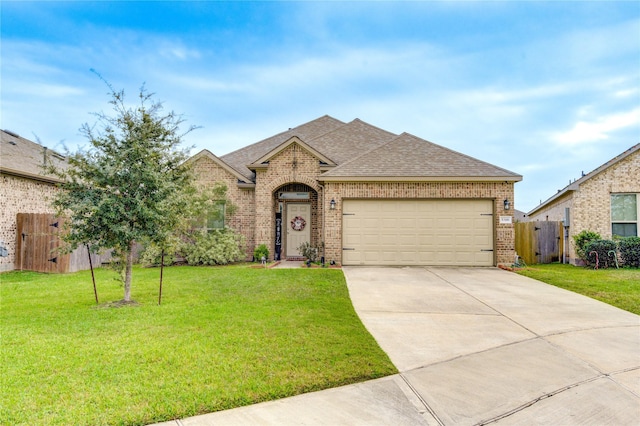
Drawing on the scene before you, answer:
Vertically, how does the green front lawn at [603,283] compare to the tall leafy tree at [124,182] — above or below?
below

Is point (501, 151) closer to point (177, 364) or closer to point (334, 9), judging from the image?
point (334, 9)

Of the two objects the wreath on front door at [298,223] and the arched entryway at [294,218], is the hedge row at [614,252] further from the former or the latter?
the wreath on front door at [298,223]

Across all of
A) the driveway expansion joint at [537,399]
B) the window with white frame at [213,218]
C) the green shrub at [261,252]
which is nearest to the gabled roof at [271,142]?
the window with white frame at [213,218]

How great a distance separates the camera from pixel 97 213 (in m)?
6.43

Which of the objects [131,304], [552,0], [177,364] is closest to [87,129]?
[131,304]

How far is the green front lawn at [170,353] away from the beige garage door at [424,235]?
17.1ft

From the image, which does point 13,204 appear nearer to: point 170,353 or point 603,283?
point 170,353

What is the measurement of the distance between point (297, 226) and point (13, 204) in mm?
9765

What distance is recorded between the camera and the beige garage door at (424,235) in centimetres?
1282

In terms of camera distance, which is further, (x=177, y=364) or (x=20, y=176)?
(x=20, y=176)

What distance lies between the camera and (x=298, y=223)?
15523 mm

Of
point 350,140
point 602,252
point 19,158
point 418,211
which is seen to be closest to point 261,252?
point 418,211

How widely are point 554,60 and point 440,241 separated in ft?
23.1

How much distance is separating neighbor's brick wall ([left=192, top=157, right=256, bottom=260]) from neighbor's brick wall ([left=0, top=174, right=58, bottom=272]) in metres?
5.11
